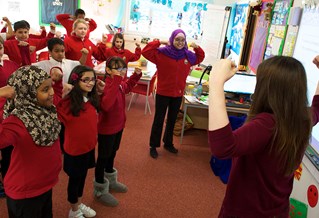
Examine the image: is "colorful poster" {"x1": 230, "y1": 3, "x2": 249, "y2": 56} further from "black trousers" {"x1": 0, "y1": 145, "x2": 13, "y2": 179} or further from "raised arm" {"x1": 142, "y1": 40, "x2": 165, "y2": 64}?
"black trousers" {"x1": 0, "y1": 145, "x2": 13, "y2": 179}

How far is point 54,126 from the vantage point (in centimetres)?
157

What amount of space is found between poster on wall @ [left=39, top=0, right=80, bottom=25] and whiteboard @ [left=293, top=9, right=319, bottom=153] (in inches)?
216

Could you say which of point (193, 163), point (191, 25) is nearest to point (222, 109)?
point (193, 163)

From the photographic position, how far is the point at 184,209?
2.59m

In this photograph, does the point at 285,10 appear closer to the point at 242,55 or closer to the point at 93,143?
the point at 242,55

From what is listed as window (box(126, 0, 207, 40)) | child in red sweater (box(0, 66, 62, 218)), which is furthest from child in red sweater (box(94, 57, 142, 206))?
window (box(126, 0, 207, 40))

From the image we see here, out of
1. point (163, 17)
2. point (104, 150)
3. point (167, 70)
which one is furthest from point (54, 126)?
point (163, 17)

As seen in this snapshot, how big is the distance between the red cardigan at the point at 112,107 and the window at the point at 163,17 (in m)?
4.90

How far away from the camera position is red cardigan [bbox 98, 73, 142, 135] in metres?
2.17

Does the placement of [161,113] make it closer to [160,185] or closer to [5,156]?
[160,185]

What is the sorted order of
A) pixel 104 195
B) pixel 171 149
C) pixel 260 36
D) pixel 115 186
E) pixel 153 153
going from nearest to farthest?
pixel 104 195 < pixel 115 186 < pixel 153 153 < pixel 171 149 < pixel 260 36

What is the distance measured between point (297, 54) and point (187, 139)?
6.44 ft

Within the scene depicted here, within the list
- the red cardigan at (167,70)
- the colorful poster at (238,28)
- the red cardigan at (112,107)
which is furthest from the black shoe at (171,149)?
the colorful poster at (238,28)

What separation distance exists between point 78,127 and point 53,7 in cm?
571
